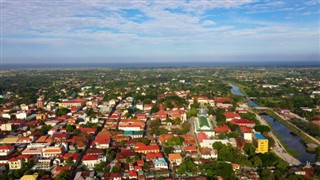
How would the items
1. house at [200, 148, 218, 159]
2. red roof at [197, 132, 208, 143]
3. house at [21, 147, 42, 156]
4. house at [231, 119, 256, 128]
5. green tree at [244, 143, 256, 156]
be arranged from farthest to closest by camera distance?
house at [231, 119, 256, 128] → red roof at [197, 132, 208, 143] → house at [21, 147, 42, 156] → green tree at [244, 143, 256, 156] → house at [200, 148, 218, 159]

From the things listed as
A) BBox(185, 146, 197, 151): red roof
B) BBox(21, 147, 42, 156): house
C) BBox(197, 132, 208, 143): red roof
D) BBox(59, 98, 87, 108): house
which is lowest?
BBox(21, 147, 42, 156): house

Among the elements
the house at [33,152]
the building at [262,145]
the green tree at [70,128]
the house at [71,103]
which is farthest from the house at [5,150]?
the building at [262,145]

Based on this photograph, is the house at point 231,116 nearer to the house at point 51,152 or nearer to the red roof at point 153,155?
the red roof at point 153,155

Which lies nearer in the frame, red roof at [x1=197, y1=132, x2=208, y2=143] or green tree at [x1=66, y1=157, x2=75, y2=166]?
green tree at [x1=66, y1=157, x2=75, y2=166]

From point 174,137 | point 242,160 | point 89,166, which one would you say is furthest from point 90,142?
point 242,160

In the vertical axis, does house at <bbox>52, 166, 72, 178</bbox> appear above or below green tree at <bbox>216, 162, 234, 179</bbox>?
below

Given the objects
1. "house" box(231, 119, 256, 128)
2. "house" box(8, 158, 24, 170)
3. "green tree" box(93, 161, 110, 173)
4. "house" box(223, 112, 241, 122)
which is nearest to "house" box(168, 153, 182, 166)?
"green tree" box(93, 161, 110, 173)

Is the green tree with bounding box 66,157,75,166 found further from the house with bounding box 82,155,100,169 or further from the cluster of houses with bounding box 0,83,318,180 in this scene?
the house with bounding box 82,155,100,169

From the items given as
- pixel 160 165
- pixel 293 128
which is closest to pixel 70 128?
pixel 160 165

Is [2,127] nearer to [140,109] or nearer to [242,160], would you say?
[140,109]

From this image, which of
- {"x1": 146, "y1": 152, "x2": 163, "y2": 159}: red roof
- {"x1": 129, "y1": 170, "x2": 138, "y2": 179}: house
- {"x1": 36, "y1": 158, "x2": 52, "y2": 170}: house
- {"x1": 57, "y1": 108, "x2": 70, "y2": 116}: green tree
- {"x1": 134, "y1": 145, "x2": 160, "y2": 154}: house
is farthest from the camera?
{"x1": 57, "y1": 108, "x2": 70, "y2": 116}: green tree
